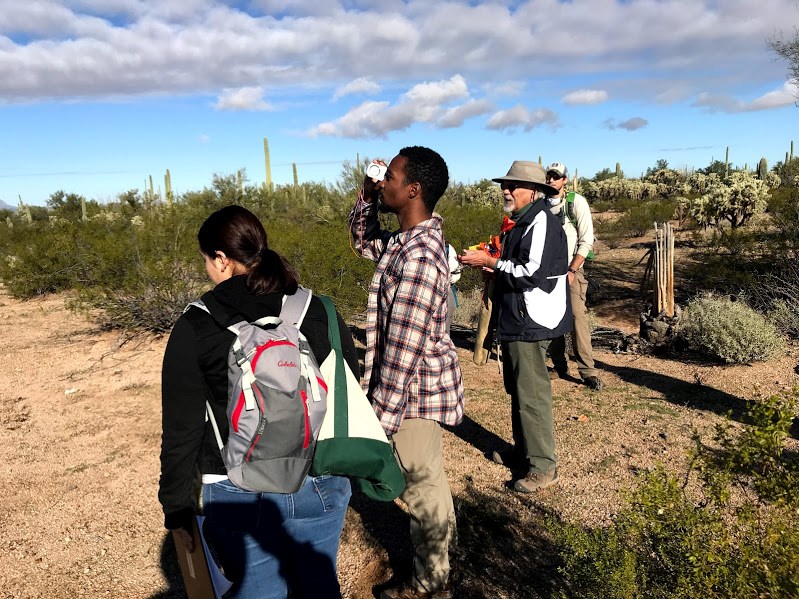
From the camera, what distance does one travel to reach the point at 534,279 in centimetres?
338

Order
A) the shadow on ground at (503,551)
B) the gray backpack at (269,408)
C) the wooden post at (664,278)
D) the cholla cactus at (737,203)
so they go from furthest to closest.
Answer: the cholla cactus at (737,203)
the wooden post at (664,278)
the shadow on ground at (503,551)
the gray backpack at (269,408)

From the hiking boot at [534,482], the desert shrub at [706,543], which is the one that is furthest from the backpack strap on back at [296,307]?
the hiking boot at [534,482]

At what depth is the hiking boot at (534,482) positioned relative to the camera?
3611mm

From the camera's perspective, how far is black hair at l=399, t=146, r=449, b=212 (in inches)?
89.7

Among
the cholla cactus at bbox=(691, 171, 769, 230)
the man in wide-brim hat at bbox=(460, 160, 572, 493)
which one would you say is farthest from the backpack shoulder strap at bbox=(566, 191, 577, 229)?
the cholla cactus at bbox=(691, 171, 769, 230)

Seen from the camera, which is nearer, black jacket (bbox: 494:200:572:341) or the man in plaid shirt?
the man in plaid shirt

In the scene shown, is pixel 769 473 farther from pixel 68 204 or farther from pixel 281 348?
pixel 68 204

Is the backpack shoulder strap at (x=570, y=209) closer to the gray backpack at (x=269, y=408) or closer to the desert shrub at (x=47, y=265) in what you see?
the gray backpack at (x=269, y=408)

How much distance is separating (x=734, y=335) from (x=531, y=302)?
350cm

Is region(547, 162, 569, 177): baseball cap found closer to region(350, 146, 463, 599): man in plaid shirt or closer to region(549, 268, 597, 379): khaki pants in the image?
region(549, 268, 597, 379): khaki pants

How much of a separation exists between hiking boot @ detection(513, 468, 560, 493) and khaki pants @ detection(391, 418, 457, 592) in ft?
3.89

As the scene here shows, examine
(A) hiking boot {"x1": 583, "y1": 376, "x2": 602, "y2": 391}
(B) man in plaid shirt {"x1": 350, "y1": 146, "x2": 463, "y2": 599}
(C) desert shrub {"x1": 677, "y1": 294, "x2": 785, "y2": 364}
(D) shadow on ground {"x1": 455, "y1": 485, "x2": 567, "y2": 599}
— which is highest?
(B) man in plaid shirt {"x1": 350, "y1": 146, "x2": 463, "y2": 599}

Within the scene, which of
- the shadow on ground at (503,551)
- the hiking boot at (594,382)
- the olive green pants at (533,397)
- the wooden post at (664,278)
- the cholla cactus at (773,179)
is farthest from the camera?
the cholla cactus at (773,179)

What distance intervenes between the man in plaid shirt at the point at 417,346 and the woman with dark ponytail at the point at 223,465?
472 mm
